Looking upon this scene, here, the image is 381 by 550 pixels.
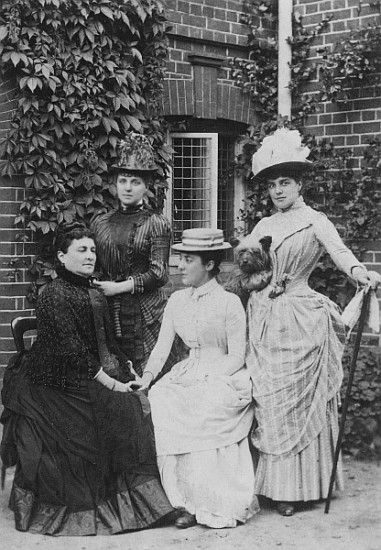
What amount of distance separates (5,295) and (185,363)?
72.0 inches

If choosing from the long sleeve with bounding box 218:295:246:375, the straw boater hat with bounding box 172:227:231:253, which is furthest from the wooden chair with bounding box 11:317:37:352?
the long sleeve with bounding box 218:295:246:375

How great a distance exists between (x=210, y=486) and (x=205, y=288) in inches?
41.8

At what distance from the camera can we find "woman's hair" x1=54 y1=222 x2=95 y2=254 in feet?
13.2

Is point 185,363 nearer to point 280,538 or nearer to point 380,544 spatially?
point 280,538

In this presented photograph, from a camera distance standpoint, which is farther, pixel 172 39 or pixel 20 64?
pixel 172 39

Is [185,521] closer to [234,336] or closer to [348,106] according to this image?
[234,336]

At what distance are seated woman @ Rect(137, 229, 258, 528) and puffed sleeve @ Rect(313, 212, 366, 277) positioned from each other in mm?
557

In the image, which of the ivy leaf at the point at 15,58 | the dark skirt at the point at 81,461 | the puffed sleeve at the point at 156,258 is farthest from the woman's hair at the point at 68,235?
the ivy leaf at the point at 15,58

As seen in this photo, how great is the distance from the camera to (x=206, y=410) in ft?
12.9

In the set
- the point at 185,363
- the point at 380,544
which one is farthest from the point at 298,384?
the point at 380,544

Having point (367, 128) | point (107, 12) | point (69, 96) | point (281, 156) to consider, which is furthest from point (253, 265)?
point (367, 128)

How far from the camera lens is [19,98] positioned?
533cm

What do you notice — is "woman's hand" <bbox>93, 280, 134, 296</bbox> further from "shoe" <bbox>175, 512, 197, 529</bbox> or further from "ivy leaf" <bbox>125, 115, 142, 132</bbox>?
"ivy leaf" <bbox>125, 115, 142, 132</bbox>

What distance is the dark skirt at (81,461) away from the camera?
3822 mm
